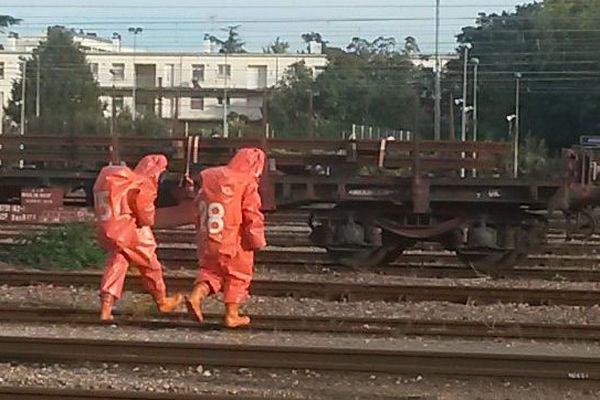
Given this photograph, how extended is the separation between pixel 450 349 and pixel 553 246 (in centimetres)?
1182

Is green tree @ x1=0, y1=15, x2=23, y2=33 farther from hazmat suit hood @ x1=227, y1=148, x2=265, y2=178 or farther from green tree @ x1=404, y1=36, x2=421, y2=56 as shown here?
hazmat suit hood @ x1=227, y1=148, x2=265, y2=178

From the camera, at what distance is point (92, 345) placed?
36.9ft

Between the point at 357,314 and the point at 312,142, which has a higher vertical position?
the point at 312,142

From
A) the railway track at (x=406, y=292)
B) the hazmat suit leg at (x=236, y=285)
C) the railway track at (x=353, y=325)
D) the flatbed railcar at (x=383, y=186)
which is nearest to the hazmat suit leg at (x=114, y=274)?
the railway track at (x=353, y=325)

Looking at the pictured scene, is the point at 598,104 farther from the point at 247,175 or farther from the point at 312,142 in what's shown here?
the point at 247,175

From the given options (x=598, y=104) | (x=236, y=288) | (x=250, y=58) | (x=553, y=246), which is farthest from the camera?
(x=250, y=58)

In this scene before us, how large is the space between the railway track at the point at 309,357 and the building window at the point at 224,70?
272 ft

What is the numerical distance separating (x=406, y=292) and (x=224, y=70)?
80572 millimetres

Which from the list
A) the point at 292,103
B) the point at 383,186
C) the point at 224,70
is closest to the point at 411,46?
the point at 224,70

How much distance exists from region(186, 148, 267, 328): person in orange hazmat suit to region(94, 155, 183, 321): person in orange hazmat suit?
72 centimetres

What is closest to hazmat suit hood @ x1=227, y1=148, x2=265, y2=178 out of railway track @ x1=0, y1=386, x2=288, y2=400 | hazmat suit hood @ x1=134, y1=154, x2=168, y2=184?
hazmat suit hood @ x1=134, y1=154, x2=168, y2=184

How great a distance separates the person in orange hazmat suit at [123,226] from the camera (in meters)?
13.2

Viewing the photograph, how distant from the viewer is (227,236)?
1275cm

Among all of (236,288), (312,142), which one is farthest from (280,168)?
(236,288)
